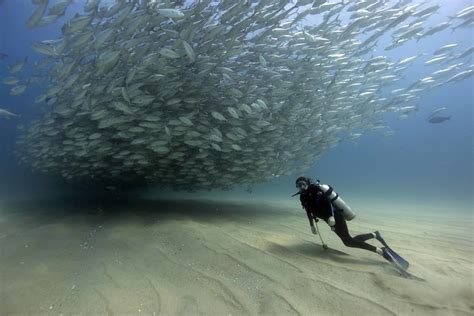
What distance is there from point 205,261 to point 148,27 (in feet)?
15.0

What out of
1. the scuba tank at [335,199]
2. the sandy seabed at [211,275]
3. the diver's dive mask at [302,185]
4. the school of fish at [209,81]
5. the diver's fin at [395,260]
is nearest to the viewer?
the sandy seabed at [211,275]

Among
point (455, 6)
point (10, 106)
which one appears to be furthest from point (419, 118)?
point (10, 106)

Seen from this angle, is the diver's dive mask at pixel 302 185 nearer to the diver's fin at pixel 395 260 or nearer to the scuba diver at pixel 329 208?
the scuba diver at pixel 329 208

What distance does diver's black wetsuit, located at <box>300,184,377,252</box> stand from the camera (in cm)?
464

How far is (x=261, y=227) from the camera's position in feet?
22.0

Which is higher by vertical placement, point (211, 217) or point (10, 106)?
point (10, 106)

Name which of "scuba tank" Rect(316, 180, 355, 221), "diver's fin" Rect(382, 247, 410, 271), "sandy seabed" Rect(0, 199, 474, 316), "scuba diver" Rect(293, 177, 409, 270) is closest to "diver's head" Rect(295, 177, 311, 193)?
"scuba diver" Rect(293, 177, 409, 270)

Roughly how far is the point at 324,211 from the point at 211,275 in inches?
79.8

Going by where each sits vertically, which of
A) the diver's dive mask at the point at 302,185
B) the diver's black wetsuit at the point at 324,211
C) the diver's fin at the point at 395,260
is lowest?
the diver's fin at the point at 395,260

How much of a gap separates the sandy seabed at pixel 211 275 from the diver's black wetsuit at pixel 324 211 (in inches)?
9.8

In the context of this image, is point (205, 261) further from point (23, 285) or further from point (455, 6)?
point (455, 6)

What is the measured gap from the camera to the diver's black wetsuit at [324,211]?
4645 mm

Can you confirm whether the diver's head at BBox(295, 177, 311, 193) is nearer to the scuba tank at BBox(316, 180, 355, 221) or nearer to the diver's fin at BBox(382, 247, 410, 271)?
the scuba tank at BBox(316, 180, 355, 221)

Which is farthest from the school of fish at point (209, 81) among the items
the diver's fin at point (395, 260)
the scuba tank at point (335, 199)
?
the diver's fin at point (395, 260)
